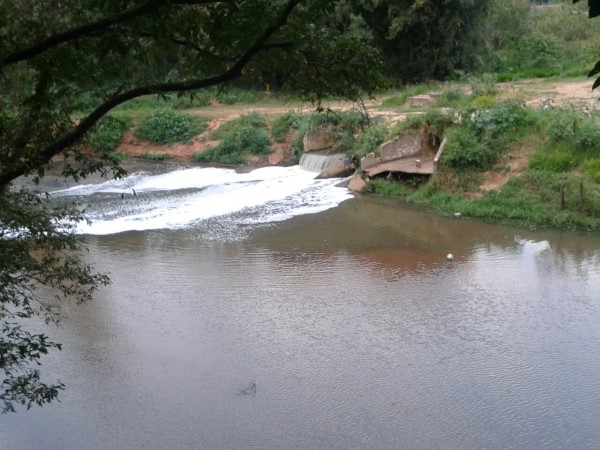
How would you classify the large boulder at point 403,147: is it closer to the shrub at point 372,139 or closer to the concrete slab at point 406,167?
the concrete slab at point 406,167

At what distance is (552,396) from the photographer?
8.05m

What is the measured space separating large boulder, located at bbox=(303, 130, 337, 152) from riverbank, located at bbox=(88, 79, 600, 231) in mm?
215

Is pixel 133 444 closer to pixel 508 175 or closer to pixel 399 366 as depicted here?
pixel 399 366

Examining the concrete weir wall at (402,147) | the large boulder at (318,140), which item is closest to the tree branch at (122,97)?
the concrete weir wall at (402,147)

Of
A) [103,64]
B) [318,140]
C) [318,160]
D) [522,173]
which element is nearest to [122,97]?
[103,64]

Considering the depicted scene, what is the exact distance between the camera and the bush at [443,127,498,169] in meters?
15.9

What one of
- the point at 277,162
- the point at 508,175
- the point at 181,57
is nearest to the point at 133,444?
the point at 181,57

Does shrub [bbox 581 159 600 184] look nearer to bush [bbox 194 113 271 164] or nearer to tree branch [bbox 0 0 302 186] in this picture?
bush [bbox 194 113 271 164]

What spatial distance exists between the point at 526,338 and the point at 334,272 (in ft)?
11.9

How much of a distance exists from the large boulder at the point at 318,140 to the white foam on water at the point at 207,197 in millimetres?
659

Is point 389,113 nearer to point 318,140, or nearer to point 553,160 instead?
point 318,140

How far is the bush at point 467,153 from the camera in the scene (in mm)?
15938

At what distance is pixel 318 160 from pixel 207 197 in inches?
127

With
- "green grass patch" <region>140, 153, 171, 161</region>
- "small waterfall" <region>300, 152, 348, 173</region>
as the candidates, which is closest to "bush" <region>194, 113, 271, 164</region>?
"green grass patch" <region>140, 153, 171, 161</region>
